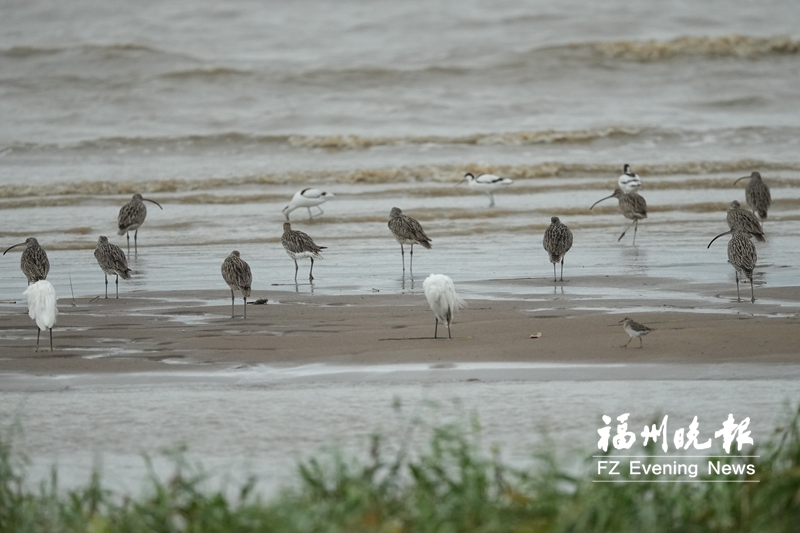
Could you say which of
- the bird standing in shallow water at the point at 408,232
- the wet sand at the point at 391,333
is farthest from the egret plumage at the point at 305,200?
the wet sand at the point at 391,333

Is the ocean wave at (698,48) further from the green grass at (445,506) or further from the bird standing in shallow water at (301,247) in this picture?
the green grass at (445,506)

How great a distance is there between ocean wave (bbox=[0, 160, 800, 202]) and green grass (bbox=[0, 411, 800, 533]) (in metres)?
17.1

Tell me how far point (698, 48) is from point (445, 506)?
Answer: 36146 mm

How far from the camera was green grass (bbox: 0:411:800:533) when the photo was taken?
3.50 meters

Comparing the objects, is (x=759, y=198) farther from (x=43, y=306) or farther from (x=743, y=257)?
(x=43, y=306)

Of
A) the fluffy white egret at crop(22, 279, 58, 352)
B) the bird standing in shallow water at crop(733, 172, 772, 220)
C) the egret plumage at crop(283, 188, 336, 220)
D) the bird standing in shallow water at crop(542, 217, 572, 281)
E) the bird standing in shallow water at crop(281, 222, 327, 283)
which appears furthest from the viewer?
the egret plumage at crop(283, 188, 336, 220)

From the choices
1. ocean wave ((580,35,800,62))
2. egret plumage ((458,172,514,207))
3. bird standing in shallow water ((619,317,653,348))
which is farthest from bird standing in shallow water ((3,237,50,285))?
ocean wave ((580,35,800,62))

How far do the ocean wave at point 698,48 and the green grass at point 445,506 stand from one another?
34149 mm

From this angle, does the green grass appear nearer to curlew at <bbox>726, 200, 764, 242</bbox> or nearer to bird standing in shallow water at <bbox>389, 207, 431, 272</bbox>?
bird standing in shallow water at <bbox>389, 207, 431, 272</bbox>

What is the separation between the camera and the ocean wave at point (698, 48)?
3684cm

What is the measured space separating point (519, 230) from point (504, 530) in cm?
1285

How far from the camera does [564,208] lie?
60.2 feet

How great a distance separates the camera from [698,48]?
37.3 m

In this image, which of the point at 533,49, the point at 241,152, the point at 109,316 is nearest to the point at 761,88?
the point at 533,49
